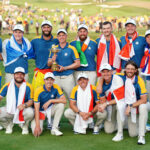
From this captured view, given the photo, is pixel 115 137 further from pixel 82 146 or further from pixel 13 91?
pixel 13 91

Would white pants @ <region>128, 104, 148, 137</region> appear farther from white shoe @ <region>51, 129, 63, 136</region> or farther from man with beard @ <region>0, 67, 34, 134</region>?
man with beard @ <region>0, 67, 34, 134</region>

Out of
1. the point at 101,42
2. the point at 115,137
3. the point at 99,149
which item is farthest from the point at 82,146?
the point at 101,42

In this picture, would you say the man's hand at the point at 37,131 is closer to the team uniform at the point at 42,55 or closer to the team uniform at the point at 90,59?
the team uniform at the point at 42,55

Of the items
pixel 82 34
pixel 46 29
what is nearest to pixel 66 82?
pixel 82 34

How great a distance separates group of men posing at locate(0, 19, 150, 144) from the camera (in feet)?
20.6

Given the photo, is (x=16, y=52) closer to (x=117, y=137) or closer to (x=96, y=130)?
(x=96, y=130)

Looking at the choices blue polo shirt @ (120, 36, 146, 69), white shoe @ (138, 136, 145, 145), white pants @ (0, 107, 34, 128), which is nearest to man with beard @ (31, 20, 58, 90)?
white pants @ (0, 107, 34, 128)

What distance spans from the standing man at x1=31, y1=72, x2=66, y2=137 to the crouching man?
0.22 metres

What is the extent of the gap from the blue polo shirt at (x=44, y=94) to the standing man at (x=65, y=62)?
46cm

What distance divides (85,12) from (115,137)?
48080mm

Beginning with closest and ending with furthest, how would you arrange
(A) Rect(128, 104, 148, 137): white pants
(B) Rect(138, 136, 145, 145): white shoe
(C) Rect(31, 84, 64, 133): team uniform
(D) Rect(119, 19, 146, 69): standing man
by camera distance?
(B) Rect(138, 136, 145, 145): white shoe → (A) Rect(128, 104, 148, 137): white pants → (C) Rect(31, 84, 64, 133): team uniform → (D) Rect(119, 19, 146, 69): standing man

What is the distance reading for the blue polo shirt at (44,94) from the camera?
655 cm

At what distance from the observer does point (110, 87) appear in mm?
6461

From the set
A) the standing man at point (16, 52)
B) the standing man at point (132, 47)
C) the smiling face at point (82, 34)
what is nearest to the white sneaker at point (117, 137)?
the standing man at point (132, 47)
